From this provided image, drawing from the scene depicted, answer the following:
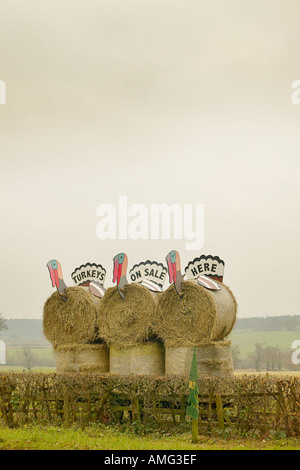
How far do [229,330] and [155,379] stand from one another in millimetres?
3430

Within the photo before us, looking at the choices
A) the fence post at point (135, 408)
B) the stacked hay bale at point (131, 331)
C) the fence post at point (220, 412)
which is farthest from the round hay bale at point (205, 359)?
the fence post at point (220, 412)

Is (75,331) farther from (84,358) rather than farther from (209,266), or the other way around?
(209,266)

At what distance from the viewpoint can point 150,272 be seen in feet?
50.3

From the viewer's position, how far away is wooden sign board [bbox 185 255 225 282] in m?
14.5

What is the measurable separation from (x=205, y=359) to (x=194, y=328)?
29.8 inches

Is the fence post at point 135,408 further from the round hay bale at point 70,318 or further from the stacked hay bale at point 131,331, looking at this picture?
the round hay bale at point 70,318

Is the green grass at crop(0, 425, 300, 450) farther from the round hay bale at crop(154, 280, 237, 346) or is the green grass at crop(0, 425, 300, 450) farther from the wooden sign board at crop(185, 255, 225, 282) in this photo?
the wooden sign board at crop(185, 255, 225, 282)

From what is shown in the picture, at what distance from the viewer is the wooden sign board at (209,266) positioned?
571 inches

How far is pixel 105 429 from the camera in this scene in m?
11.1

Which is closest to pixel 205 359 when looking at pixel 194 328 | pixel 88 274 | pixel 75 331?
pixel 194 328

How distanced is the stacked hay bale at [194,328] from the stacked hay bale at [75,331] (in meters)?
2.11

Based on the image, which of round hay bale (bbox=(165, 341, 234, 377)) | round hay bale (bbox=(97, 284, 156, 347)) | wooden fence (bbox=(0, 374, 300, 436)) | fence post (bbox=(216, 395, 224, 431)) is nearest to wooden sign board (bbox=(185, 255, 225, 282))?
round hay bale (bbox=(97, 284, 156, 347))
